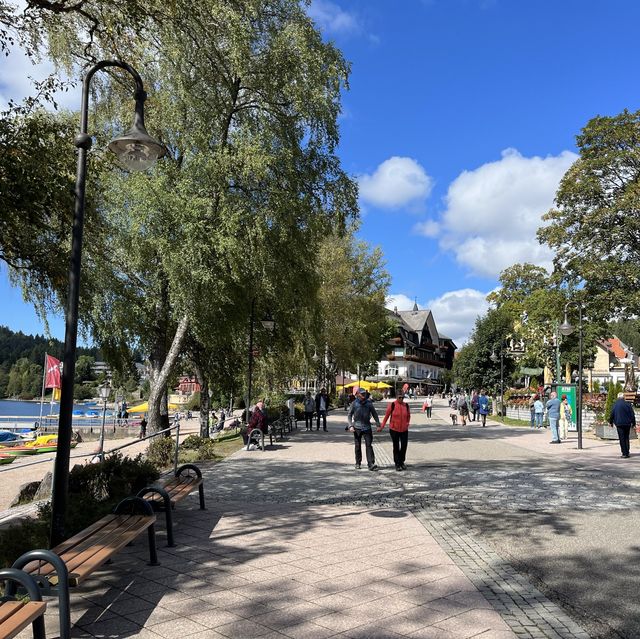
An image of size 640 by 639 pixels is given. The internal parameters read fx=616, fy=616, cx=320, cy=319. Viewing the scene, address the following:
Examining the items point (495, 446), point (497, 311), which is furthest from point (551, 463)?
point (497, 311)

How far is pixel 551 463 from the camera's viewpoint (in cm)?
1506

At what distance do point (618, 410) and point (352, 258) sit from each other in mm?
26908

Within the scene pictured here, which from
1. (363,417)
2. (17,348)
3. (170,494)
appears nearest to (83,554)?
(170,494)

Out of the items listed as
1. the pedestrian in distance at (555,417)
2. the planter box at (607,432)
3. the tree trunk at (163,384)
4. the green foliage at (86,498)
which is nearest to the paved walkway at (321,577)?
the green foliage at (86,498)

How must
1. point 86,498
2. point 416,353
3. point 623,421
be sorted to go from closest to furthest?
point 86,498
point 623,421
point 416,353

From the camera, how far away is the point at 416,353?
116m

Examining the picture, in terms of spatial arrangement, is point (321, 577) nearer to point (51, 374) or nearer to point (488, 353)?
point (51, 374)

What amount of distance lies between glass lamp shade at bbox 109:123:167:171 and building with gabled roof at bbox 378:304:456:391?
8806 centimetres

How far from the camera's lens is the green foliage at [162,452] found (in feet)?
45.7

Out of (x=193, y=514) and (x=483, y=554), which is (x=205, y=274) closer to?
(x=193, y=514)

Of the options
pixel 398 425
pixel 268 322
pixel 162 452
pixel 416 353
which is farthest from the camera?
pixel 416 353

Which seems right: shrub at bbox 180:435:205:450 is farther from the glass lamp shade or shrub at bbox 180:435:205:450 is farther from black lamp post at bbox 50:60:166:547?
the glass lamp shade

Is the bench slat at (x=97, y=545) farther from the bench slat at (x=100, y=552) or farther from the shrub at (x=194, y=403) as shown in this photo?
the shrub at (x=194, y=403)

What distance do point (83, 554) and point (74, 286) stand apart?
2394 mm
